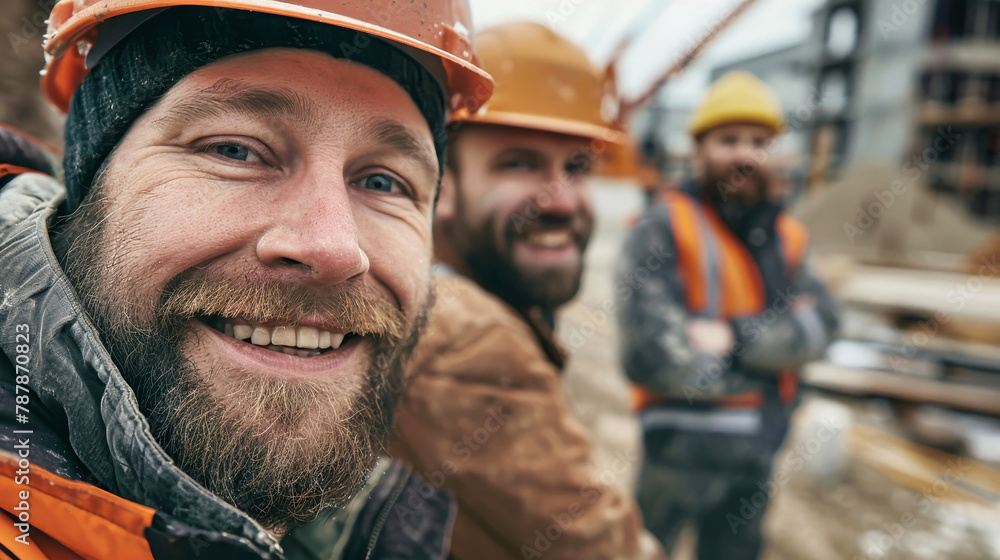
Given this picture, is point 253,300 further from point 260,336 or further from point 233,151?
point 233,151

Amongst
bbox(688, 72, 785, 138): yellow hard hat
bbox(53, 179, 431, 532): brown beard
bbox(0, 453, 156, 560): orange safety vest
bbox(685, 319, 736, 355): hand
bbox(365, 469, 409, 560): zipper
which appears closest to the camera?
bbox(0, 453, 156, 560): orange safety vest

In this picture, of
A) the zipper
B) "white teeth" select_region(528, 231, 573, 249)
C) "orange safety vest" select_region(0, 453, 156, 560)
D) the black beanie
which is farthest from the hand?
"orange safety vest" select_region(0, 453, 156, 560)

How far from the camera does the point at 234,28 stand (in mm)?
1000

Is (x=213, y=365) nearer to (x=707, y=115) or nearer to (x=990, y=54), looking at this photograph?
(x=707, y=115)

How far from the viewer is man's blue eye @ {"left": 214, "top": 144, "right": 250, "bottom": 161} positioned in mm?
1058

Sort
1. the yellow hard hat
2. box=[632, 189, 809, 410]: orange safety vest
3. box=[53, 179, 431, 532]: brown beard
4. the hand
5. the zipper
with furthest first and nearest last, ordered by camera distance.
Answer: the yellow hard hat → box=[632, 189, 809, 410]: orange safety vest → the hand → the zipper → box=[53, 179, 431, 532]: brown beard

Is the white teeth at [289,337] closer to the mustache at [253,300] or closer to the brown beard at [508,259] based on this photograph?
the mustache at [253,300]

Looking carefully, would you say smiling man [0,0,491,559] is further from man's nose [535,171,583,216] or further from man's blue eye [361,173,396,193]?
man's nose [535,171,583,216]

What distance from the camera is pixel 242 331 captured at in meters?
1.02

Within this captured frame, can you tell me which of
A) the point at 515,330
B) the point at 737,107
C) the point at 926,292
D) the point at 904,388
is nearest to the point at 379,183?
the point at 515,330

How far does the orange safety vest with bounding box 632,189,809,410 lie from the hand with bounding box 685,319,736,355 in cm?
8

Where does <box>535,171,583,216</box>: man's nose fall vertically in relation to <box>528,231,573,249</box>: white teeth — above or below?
above

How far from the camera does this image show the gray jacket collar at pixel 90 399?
0.91 metres

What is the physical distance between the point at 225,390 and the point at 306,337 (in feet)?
0.52
